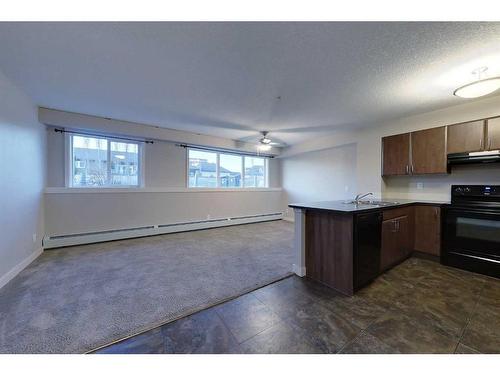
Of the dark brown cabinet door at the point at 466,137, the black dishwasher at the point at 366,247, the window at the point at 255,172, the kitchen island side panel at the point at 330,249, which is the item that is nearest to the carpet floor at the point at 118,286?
the kitchen island side panel at the point at 330,249

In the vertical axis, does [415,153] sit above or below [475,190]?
above

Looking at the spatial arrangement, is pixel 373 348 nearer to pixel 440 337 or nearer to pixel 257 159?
pixel 440 337

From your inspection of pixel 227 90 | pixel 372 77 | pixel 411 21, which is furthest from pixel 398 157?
pixel 227 90

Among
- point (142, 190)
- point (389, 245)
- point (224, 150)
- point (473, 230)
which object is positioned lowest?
point (389, 245)

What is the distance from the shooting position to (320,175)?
5.74m

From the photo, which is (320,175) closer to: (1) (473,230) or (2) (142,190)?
(1) (473,230)

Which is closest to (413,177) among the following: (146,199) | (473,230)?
(473,230)

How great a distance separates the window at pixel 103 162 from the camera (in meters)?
3.95

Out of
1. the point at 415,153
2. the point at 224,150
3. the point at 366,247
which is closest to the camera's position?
the point at 366,247

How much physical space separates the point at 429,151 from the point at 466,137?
1.45 feet

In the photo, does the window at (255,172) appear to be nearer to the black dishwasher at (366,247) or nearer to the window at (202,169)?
the window at (202,169)

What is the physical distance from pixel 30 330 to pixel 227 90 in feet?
9.88

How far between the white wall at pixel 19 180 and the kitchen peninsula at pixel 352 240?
3.49 metres

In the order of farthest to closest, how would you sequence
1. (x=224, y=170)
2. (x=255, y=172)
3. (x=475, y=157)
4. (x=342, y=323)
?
1. (x=255, y=172)
2. (x=224, y=170)
3. (x=475, y=157)
4. (x=342, y=323)
